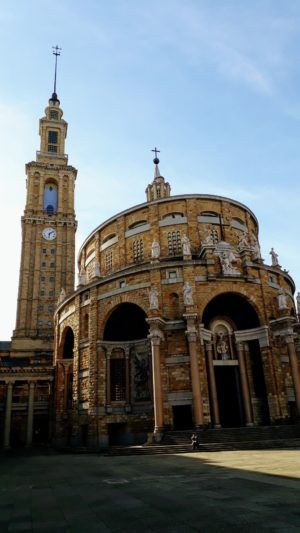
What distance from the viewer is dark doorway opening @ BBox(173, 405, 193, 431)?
2844cm

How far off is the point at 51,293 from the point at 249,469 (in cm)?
6123

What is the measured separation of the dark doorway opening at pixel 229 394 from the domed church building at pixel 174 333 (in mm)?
82

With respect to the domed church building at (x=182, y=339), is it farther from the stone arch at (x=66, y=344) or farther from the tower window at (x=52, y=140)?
the tower window at (x=52, y=140)

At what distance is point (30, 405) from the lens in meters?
42.5

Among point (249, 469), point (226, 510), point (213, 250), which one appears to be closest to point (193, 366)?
point (213, 250)

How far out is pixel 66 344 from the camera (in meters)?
41.1

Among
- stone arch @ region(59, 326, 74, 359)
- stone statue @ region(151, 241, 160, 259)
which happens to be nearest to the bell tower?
stone arch @ region(59, 326, 74, 359)

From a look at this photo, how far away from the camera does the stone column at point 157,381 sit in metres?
26.3

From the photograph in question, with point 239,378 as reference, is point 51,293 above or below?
above

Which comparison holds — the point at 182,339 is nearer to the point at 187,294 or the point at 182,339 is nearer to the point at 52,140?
the point at 187,294

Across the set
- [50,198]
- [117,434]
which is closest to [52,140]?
[50,198]

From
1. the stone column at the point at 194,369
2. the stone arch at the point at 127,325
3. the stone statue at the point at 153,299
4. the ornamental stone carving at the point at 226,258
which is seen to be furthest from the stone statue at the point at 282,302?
the stone arch at the point at 127,325

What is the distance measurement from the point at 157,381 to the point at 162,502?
19.2 m

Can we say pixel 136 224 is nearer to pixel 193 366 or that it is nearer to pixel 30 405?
pixel 193 366
